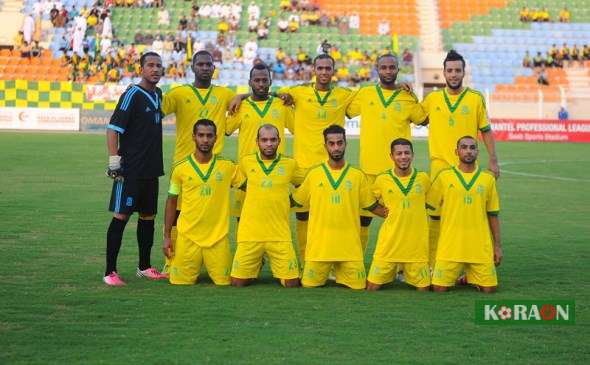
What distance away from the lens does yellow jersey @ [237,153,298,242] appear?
776cm

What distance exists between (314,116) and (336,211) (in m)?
1.08

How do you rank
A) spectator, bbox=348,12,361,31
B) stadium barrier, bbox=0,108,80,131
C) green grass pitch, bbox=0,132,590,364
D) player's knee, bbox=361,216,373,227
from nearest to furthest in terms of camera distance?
green grass pitch, bbox=0,132,590,364, player's knee, bbox=361,216,373,227, stadium barrier, bbox=0,108,80,131, spectator, bbox=348,12,361,31

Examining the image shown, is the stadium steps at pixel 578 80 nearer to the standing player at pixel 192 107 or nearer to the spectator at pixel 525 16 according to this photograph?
the spectator at pixel 525 16

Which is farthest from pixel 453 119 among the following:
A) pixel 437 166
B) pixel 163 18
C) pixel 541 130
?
pixel 163 18

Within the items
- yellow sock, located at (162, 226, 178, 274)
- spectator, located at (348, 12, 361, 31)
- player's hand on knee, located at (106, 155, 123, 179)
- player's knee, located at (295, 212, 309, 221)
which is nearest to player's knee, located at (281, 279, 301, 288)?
player's knee, located at (295, 212, 309, 221)

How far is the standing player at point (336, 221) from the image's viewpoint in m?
7.63

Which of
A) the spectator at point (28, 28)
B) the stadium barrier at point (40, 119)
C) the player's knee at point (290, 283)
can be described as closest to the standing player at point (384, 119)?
the player's knee at point (290, 283)

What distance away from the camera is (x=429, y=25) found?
40.5 m

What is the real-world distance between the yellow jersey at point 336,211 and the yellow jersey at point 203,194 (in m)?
0.66

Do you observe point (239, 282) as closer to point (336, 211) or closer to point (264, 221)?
point (264, 221)

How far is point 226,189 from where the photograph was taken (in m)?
7.88

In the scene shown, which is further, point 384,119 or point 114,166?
point 384,119

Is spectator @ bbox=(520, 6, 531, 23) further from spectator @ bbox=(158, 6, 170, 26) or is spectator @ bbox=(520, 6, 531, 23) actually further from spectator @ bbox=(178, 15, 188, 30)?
spectator @ bbox=(158, 6, 170, 26)

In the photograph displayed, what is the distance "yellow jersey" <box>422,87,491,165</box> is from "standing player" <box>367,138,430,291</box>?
1.87 ft
